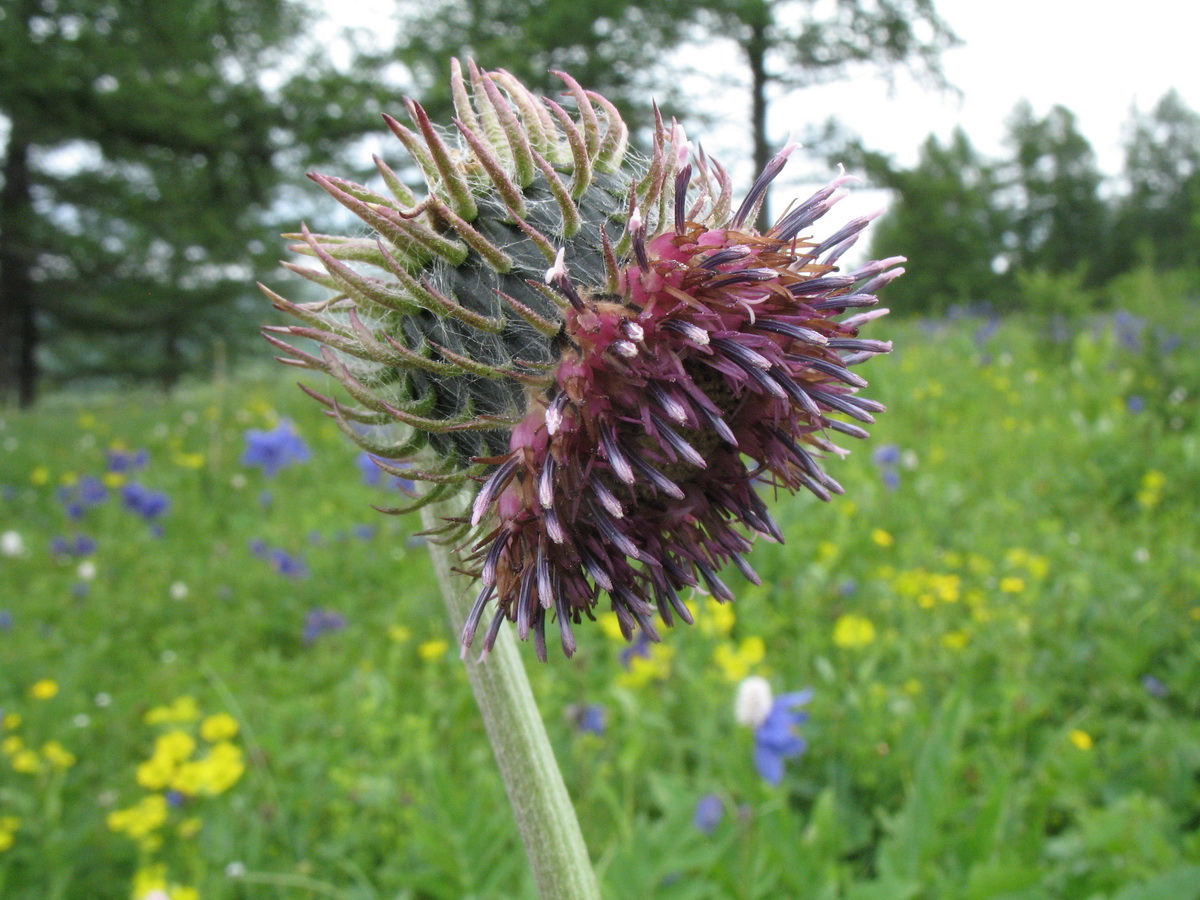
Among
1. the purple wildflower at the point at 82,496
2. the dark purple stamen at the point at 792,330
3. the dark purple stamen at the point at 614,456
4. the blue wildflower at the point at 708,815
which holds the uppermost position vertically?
the dark purple stamen at the point at 792,330

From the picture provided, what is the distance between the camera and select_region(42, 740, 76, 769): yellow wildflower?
10.9 feet

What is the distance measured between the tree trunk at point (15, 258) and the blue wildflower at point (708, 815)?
15.6m

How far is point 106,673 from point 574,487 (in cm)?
438

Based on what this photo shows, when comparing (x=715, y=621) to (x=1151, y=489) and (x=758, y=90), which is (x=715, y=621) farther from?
(x=758, y=90)

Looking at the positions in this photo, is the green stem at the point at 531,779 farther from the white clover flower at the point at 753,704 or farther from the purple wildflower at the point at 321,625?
the purple wildflower at the point at 321,625

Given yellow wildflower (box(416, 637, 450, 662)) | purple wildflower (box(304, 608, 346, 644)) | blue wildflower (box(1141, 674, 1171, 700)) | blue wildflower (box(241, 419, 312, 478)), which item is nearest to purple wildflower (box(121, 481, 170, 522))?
blue wildflower (box(241, 419, 312, 478))

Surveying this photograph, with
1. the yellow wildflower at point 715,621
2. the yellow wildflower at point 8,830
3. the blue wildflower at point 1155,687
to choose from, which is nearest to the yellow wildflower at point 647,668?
the yellow wildflower at point 715,621

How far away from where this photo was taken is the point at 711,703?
3568mm

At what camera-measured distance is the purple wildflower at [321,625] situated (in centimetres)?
458

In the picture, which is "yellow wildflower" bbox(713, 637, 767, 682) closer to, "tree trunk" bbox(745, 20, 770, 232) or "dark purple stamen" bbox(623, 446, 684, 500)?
"dark purple stamen" bbox(623, 446, 684, 500)

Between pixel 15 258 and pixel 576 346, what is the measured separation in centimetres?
2117

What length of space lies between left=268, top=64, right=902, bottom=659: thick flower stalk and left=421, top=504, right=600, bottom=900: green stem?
7 centimetres

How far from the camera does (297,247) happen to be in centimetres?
135

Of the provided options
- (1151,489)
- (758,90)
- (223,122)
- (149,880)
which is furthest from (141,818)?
(758,90)
